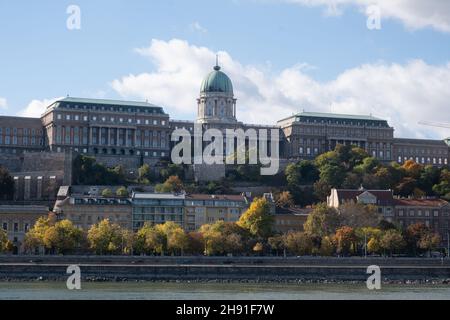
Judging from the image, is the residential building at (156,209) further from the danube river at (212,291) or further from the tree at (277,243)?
the danube river at (212,291)

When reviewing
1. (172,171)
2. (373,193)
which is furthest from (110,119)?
(373,193)

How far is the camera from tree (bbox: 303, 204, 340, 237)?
267 ft

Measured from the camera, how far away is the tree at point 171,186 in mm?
95000

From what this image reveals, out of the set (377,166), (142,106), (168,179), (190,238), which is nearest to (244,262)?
(190,238)

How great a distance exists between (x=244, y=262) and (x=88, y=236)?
46.4 feet

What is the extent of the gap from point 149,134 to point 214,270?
59.4m

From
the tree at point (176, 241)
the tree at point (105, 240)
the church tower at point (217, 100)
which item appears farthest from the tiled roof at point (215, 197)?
the church tower at point (217, 100)

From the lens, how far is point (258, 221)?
80750 mm

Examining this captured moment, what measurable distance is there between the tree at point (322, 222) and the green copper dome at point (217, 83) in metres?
52.4

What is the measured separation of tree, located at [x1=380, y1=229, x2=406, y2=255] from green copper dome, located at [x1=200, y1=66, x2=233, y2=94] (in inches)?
2276

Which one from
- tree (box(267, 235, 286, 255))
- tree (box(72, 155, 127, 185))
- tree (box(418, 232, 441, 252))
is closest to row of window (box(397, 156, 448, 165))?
tree (box(72, 155, 127, 185))

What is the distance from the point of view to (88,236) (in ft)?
247

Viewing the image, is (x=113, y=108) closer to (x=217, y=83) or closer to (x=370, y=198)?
(x=217, y=83)

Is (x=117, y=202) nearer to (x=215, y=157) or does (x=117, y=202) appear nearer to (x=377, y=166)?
(x=215, y=157)
